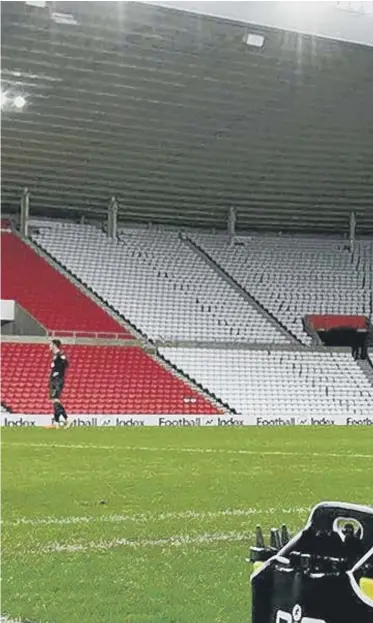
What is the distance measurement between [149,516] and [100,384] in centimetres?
1055

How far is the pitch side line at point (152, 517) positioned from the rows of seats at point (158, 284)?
39.8ft

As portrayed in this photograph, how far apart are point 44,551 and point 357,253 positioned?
15.5 metres

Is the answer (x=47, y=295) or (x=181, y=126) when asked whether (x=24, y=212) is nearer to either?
(x=47, y=295)

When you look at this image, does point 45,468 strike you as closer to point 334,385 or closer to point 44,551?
point 44,551

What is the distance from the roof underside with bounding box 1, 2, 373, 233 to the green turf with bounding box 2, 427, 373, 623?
14.3 feet

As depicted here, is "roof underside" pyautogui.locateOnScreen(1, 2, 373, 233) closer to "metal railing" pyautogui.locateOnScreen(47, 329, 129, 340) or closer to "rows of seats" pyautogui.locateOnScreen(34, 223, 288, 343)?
"rows of seats" pyautogui.locateOnScreen(34, 223, 288, 343)

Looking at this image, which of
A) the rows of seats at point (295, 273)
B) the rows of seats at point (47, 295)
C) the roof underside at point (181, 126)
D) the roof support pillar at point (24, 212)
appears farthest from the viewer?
the rows of seats at point (295, 273)

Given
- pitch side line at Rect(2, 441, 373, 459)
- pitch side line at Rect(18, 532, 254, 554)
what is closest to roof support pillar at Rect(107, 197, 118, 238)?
pitch side line at Rect(2, 441, 373, 459)

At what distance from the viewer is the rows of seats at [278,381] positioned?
1572cm

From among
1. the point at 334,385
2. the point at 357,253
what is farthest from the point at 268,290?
the point at 334,385

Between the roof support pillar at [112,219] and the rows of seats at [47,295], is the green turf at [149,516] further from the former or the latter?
the roof support pillar at [112,219]

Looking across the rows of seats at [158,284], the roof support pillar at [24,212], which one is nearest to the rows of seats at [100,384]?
the rows of seats at [158,284]

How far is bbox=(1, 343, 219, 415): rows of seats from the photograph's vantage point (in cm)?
1411

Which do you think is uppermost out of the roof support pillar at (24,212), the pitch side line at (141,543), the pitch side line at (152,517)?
the roof support pillar at (24,212)
